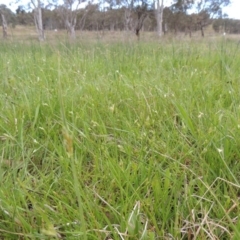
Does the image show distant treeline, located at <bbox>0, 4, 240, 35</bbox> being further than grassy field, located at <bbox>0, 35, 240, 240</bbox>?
Yes

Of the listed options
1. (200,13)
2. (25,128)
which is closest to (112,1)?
(200,13)

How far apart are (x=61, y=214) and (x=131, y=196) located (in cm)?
18

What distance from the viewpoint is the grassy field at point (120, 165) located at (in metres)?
0.59

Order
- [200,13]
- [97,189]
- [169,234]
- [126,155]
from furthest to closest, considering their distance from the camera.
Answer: [200,13], [126,155], [97,189], [169,234]

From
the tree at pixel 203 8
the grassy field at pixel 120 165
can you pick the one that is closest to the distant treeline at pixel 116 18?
the tree at pixel 203 8

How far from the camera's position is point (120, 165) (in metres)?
0.78

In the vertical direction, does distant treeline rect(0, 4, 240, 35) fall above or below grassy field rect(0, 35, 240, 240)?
above

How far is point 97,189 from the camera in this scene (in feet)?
2.38

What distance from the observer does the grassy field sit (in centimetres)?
59

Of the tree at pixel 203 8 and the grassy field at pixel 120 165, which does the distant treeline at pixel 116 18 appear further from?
the grassy field at pixel 120 165

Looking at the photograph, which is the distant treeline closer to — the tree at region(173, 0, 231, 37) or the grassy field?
the tree at region(173, 0, 231, 37)

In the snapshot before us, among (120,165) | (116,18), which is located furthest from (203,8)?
(120,165)

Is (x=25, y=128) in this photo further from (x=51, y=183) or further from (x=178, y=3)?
(x=178, y=3)

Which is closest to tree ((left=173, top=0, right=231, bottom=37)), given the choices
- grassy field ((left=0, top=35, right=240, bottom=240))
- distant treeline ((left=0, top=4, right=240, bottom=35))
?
distant treeline ((left=0, top=4, right=240, bottom=35))
